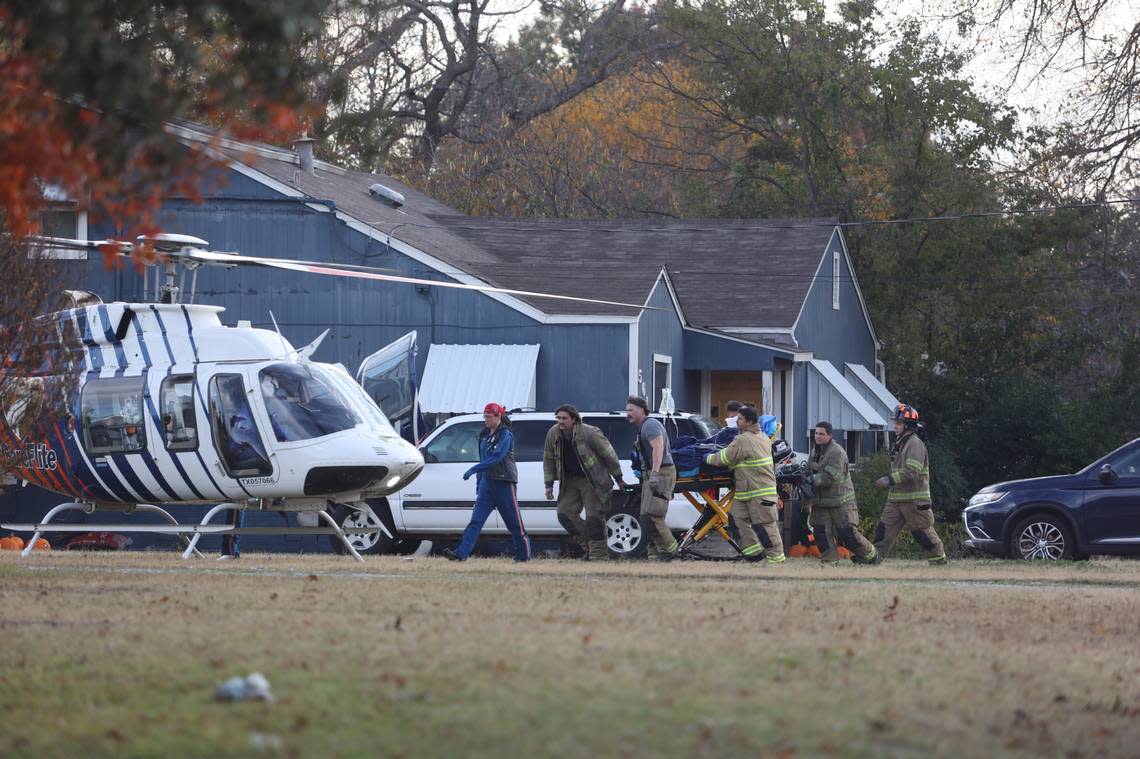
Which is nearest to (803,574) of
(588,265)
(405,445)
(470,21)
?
(405,445)

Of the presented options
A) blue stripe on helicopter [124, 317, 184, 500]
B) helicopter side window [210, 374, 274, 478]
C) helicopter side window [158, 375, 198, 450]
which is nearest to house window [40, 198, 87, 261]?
blue stripe on helicopter [124, 317, 184, 500]

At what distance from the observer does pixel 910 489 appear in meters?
18.8

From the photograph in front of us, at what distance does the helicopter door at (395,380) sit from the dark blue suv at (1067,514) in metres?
7.35

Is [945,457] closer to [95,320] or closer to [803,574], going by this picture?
[803,574]

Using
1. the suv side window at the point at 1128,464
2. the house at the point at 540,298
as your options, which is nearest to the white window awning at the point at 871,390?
the house at the point at 540,298

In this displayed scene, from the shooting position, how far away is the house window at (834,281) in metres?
33.6

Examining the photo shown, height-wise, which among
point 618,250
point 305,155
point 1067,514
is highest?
point 305,155

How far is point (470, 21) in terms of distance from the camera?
1759 inches

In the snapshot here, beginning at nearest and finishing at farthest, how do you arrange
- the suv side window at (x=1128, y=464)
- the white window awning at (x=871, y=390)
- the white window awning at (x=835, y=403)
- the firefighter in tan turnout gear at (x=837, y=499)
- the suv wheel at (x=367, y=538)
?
the firefighter in tan turnout gear at (x=837, y=499) → the suv side window at (x=1128, y=464) → the suv wheel at (x=367, y=538) → the white window awning at (x=835, y=403) → the white window awning at (x=871, y=390)

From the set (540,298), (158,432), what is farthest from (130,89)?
(540,298)

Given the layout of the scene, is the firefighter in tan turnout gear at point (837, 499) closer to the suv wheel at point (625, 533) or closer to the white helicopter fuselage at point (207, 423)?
the suv wheel at point (625, 533)

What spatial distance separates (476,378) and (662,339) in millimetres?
3635

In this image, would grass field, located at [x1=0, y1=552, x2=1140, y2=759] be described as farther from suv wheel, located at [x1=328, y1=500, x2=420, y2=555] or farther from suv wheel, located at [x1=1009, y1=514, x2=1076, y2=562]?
suv wheel, located at [x1=328, y1=500, x2=420, y2=555]

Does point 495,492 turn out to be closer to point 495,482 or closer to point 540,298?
point 495,482
